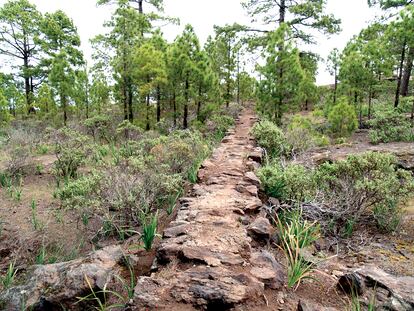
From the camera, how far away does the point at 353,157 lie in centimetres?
549

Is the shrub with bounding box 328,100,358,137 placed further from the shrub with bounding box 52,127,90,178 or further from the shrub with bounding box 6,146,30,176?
the shrub with bounding box 6,146,30,176

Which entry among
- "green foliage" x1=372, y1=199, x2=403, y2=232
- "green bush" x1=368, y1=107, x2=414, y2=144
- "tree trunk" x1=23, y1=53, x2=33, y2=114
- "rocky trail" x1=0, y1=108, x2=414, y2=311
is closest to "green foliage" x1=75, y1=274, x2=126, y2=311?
"rocky trail" x1=0, y1=108, x2=414, y2=311

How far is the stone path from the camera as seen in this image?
2.74 metres

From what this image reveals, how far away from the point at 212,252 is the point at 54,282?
5.33ft

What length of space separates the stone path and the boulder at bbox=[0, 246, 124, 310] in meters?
0.54

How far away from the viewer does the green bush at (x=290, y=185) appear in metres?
5.29

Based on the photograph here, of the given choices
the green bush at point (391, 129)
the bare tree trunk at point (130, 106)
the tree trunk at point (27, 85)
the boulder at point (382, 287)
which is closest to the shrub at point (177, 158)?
the boulder at point (382, 287)

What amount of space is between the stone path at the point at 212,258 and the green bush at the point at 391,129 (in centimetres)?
823

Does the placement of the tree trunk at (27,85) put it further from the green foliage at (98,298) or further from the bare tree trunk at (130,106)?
the green foliage at (98,298)

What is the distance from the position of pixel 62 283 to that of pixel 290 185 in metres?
3.59

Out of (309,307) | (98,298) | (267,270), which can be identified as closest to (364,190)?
(267,270)

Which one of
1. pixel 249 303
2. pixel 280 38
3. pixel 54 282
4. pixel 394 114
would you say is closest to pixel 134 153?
pixel 54 282

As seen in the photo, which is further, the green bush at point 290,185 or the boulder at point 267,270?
the green bush at point 290,185

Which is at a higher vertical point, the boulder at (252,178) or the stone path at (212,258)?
the boulder at (252,178)
